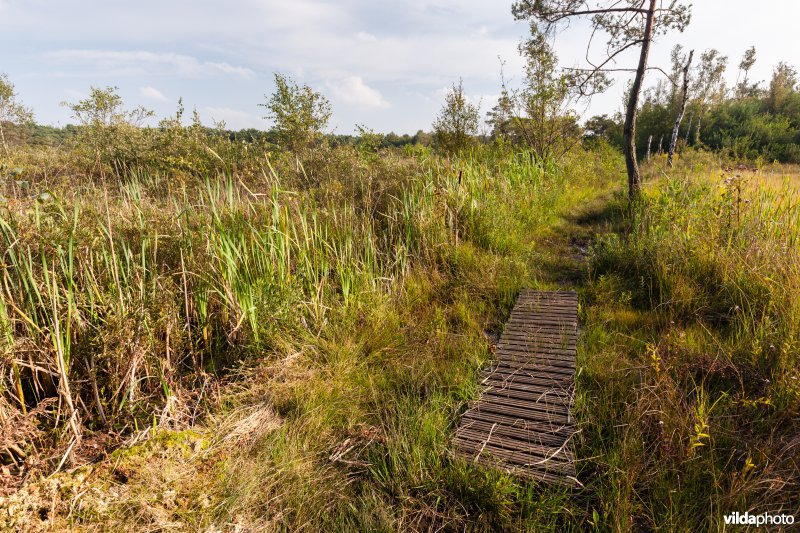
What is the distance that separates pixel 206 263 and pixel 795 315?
381 centimetres

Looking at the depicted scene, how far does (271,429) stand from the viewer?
1967mm

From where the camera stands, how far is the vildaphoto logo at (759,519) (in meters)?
1.36

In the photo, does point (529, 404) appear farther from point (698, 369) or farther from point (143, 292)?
point (143, 292)

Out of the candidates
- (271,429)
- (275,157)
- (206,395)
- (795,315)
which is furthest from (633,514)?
(275,157)

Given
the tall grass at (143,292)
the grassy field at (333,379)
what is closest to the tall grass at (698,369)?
the grassy field at (333,379)

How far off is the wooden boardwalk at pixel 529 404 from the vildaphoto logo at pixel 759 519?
550 millimetres

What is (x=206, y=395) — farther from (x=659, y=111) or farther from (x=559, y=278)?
(x=659, y=111)

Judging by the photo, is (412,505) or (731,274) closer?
(412,505)

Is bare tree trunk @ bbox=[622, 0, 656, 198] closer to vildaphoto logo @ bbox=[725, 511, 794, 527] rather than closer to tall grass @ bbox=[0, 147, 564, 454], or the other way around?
tall grass @ bbox=[0, 147, 564, 454]

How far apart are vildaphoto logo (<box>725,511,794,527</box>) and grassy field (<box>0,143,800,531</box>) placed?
0.13ft

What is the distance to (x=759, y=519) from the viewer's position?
137 centimetres

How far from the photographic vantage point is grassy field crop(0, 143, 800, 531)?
1.53m

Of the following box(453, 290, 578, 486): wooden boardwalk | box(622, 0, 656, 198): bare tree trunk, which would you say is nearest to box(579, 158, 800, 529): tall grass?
box(453, 290, 578, 486): wooden boardwalk

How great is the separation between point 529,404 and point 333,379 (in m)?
1.23
